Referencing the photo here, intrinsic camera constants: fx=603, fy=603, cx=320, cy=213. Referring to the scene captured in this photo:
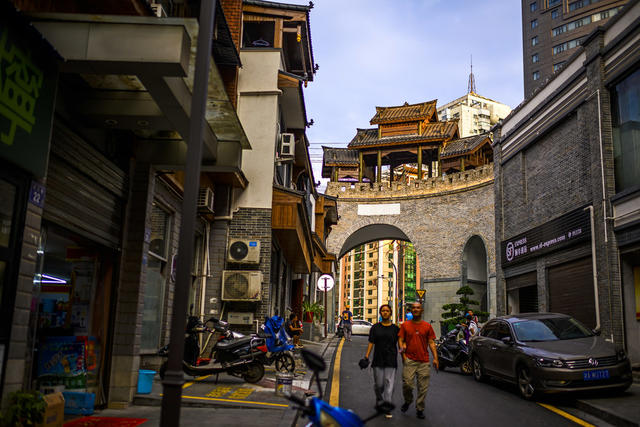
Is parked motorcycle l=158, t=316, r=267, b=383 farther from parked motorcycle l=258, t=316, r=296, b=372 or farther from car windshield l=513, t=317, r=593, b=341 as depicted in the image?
car windshield l=513, t=317, r=593, b=341

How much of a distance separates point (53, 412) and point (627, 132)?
13778 millimetres

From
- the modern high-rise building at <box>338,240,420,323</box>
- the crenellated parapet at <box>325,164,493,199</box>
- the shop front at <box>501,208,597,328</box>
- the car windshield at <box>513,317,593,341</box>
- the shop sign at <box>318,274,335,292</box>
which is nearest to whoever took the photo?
the car windshield at <box>513,317,593,341</box>

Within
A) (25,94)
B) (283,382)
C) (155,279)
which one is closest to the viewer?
(25,94)

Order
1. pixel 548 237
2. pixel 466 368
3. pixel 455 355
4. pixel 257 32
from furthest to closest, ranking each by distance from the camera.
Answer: pixel 257 32 < pixel 548 237 < pixel 455 355 < pixel 466 368

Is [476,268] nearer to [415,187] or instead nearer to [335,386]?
[415,187]

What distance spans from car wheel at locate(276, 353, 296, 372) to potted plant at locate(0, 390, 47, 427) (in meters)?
7.55

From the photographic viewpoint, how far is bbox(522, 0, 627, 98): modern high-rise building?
263ft

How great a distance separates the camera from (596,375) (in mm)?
10148

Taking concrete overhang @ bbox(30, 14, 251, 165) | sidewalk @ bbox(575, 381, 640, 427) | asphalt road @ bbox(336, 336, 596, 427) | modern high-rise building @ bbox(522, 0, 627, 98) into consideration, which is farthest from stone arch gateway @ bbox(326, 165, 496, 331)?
modern high-rise building @ bbox(522, 0, 627, 98)

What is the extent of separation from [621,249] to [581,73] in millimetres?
5384

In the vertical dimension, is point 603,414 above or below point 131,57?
below

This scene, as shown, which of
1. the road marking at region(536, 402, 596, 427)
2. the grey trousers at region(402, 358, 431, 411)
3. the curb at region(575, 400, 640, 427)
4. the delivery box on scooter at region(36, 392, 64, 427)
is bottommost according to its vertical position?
the road marking at region(536, 402, 596, 427)

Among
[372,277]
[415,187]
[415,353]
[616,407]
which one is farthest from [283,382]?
[372,277]

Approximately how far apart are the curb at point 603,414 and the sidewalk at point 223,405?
4471mm
